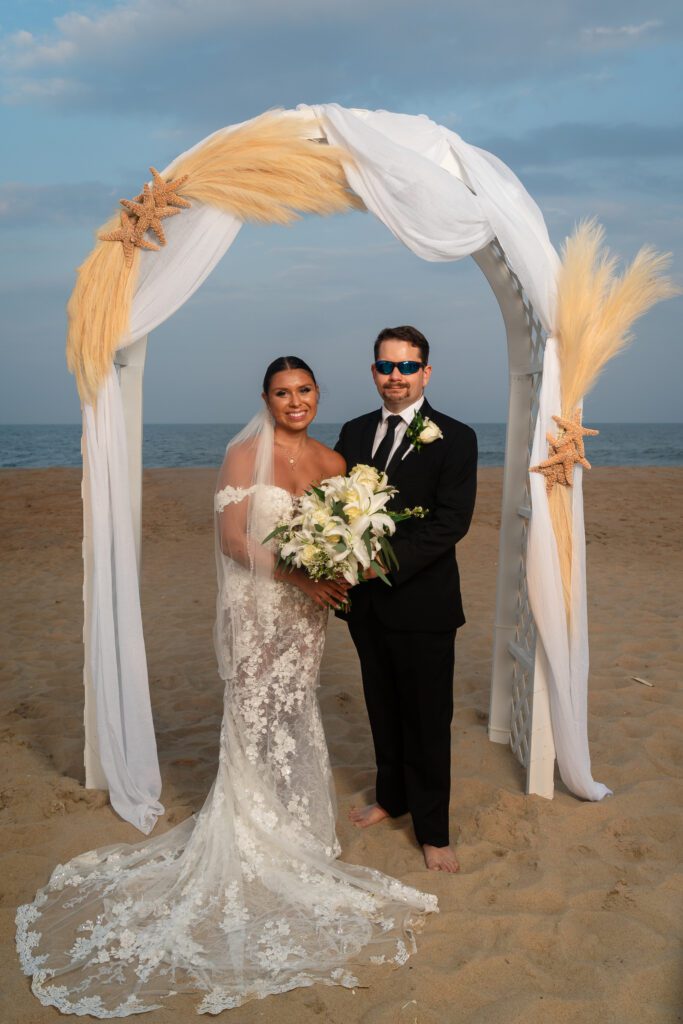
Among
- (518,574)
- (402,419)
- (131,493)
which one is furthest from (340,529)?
(518,574)

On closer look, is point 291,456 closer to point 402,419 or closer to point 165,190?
point 402,419

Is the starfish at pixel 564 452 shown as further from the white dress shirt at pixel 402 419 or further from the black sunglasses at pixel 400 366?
the black sunglasses at pixel 400 366

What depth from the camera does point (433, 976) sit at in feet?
9.48

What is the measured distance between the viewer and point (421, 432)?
3578mm

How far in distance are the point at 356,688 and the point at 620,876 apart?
2679mm

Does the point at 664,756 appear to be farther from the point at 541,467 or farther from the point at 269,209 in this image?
the point at 269,209

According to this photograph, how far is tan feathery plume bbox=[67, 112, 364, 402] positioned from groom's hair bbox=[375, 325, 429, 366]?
0.80 metres

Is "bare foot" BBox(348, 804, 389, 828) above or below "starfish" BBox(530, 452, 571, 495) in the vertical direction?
below

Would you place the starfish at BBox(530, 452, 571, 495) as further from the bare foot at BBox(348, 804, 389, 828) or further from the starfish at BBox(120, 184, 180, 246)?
the starfish at BBox(120, 184, 180, 246)

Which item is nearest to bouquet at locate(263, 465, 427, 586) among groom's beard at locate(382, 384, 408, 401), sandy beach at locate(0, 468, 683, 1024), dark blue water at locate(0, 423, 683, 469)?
groom's beard at locate(382, 384, 408, 401)

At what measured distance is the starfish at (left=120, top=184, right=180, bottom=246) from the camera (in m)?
3.79

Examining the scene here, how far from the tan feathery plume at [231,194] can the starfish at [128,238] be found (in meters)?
0.02

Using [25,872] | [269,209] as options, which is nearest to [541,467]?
[269,209]

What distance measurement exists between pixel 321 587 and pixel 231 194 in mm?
1842
